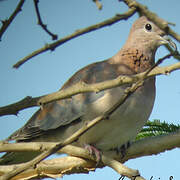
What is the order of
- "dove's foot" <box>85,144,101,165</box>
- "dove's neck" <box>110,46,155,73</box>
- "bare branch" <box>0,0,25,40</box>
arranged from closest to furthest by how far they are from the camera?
"bare branch" <box>0,0,25,40</box> → "dove's foot" <box>85,144,101,165</box> → "dove's neck" <box>110,46,155,73</box>

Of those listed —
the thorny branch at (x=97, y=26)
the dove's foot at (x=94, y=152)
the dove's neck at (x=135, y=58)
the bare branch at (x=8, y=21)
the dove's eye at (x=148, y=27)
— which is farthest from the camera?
the dove's eye at (x=148, y=27)

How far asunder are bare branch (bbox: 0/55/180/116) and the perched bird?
1.21 m

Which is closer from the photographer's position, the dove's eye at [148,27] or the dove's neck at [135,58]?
the dove's neck at [135,58]

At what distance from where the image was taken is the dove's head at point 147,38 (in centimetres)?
432

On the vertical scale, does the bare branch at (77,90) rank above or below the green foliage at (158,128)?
above

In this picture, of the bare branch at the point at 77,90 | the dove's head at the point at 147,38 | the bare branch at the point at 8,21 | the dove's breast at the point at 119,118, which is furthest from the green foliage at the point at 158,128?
the bare branch at the point at 8,21

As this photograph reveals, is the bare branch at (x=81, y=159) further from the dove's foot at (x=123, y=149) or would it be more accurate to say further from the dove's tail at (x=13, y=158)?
the dove's tail at (x=13, y=158)

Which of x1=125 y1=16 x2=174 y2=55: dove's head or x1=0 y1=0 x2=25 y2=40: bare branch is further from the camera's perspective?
x1=125 y1=16 x2=174 y2=55: dove's head

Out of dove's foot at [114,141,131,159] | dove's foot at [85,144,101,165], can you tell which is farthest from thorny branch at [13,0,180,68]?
dove's foot at [114,141,131,159]

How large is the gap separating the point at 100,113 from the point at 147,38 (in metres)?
1.18

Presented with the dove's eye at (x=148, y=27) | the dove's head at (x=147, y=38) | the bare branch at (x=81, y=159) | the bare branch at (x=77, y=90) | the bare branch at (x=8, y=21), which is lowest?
the bare branch at (x=81, y=159)

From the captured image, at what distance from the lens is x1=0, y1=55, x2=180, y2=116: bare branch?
6.88ft

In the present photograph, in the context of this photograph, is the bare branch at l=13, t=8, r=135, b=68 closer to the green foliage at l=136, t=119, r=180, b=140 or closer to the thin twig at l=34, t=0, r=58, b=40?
the thin twig at l=34, t=0, r=58, b=40

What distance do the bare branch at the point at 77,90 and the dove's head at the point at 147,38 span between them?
2.14 m
